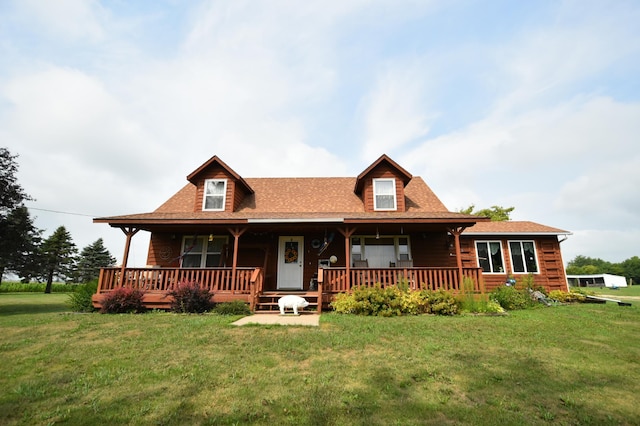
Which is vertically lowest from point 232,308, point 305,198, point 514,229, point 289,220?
point 232,308

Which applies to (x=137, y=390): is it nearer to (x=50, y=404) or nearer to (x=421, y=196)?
(x=50, y=404)

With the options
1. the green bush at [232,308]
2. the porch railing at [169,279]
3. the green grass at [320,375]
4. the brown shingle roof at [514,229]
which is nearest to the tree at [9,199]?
the porch railing at [169,279]

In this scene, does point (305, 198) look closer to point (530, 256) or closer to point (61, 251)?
point (530, 256)

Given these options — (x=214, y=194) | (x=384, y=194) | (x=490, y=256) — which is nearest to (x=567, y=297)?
(x=490, y=256)

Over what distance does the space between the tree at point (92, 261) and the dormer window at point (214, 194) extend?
126 ft

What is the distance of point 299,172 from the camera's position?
17.7 meters

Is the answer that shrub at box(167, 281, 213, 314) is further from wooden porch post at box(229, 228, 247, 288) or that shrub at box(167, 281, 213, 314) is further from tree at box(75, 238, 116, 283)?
tree at box(75, 238, 116, 283)

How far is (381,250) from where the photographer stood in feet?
41.5

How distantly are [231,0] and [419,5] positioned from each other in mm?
5432

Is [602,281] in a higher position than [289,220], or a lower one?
lower

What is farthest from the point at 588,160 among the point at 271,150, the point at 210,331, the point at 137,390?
the point at 137,390

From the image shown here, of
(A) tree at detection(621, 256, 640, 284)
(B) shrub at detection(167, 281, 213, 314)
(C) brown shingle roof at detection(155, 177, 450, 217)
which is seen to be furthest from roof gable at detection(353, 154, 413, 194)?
(A) tree at detection(621, 256, 640, 284)

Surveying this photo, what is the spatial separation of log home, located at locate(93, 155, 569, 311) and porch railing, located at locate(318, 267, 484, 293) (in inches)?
1.5

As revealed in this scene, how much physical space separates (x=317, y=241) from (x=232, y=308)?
4.88 m
